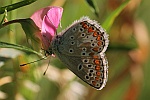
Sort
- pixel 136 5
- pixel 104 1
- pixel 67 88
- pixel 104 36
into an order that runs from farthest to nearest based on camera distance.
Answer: pixel 104 1, pixel 136 5, pixel 67 88, pixel 104 36

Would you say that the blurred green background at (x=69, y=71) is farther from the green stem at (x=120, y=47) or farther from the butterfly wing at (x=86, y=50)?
the butterfly wing at (x=86, y=50)

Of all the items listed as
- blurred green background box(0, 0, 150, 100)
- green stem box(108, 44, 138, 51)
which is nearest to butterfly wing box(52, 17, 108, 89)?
blurred green background box(0, 0, 150, 100)

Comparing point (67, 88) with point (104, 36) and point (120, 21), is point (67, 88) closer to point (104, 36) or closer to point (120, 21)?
point (120, 21)

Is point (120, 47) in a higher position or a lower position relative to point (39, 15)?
lower

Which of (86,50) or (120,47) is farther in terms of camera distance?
(120,47)

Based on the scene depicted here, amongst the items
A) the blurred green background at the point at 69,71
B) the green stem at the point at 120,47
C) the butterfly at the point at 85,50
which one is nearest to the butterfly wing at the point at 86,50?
the butterfly at the point at 85,50

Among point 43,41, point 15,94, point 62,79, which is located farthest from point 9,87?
point 43,41

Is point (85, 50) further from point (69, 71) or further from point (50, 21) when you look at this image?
point (69, 71)

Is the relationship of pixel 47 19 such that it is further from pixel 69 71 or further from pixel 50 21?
pixel 69 71

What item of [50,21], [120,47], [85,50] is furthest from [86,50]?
[120,47]
